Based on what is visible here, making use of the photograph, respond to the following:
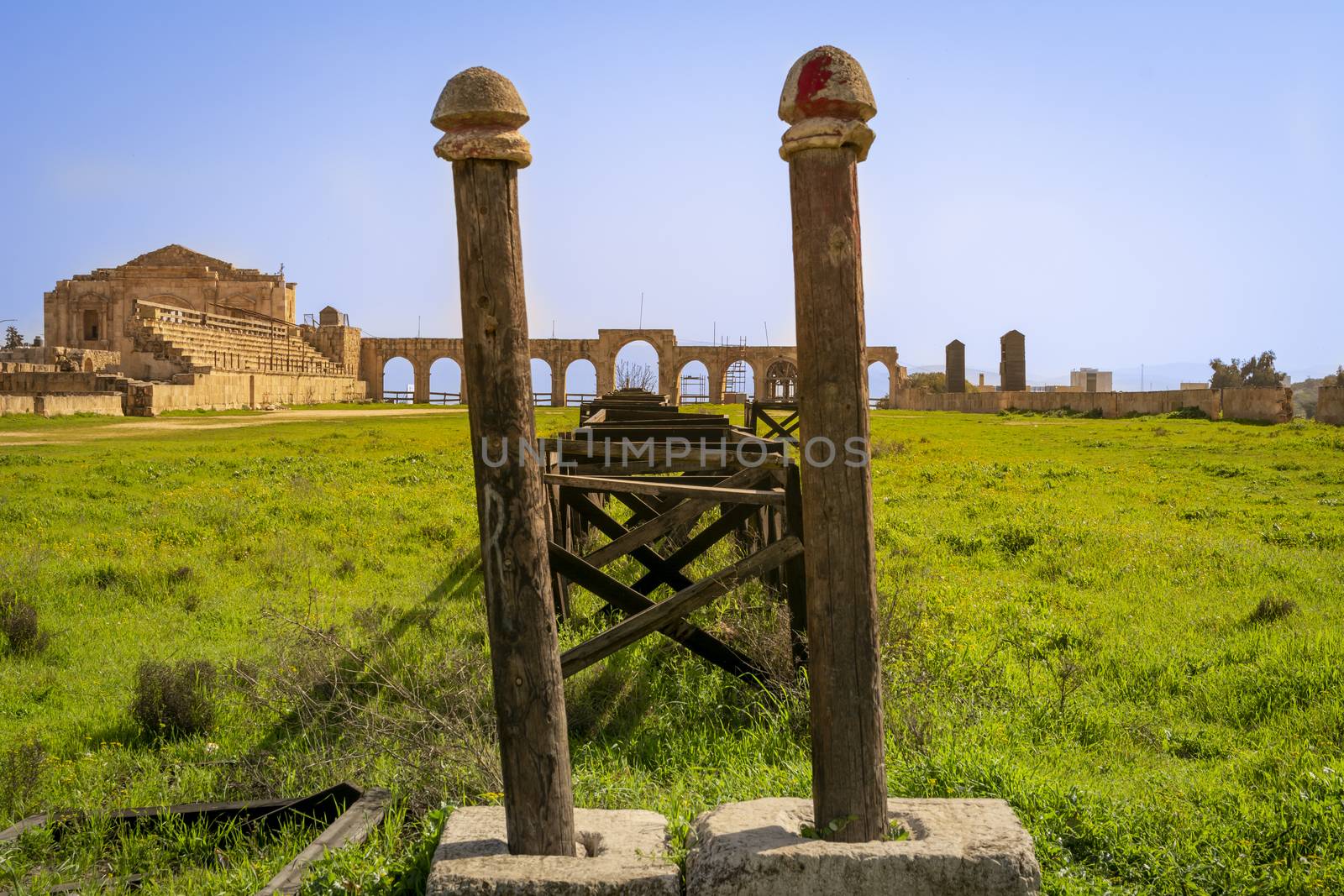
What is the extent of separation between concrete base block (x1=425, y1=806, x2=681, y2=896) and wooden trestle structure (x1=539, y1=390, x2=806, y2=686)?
4.04 feet

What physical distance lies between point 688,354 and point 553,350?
6855mm

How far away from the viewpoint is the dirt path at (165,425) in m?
17.9

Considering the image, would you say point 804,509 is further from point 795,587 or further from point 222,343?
point 222,343

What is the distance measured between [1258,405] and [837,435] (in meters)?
23.6

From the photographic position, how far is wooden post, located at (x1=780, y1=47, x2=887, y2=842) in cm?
261

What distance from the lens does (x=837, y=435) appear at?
2.62 meters

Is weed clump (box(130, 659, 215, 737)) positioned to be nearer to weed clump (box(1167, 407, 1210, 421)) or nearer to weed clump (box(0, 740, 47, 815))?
weed clump (box(0, 740, 47, 815))

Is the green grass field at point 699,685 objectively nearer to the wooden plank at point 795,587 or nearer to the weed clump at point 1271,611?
the weed clump at point 1271,611

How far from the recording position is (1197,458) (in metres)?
15.0

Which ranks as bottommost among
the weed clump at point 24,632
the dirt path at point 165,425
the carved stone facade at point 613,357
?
the weed clump at point 24,632

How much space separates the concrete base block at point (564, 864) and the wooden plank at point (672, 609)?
1193mm

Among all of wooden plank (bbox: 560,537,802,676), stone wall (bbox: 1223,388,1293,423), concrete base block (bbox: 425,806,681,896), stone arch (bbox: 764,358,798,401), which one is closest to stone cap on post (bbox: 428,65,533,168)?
concrete base block (bbox: 425,806,681,896)

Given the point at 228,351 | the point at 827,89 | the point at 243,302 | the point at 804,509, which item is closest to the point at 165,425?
the point at 228,351

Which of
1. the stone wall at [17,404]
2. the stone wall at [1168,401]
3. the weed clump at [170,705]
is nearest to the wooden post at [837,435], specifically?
the weed clump at [170,705]
